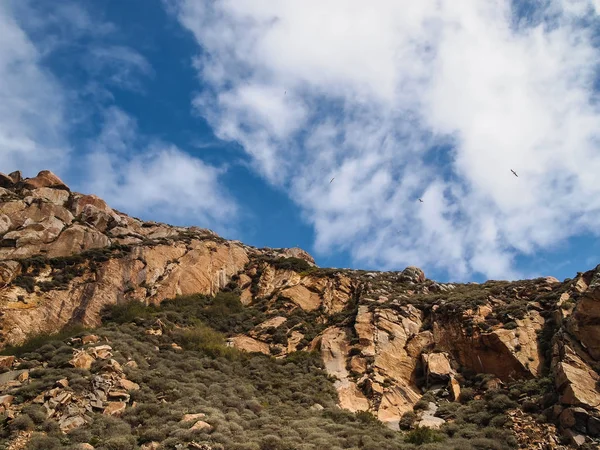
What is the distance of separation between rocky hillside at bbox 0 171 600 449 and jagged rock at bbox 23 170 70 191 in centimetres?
19

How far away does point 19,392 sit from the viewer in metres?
20.0

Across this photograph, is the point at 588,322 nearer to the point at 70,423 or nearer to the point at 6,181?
the point at 70,423

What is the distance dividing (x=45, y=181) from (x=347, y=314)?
35.4 metres

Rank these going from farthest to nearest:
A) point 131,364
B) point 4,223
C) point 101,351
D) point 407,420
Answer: point 4,223, point 407,420, point 131,364, point 101,351

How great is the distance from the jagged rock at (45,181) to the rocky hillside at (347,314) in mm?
189

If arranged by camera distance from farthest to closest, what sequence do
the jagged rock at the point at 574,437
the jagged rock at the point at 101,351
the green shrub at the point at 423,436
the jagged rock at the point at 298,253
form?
1. the jagged rock at the point at 298,253
2. the jagged rock at the point at 101,351
3. the green shrub at the point at 423,436
4. the jagged rock at the point at 574,437

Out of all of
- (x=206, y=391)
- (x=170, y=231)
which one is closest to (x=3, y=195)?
(x=170, y=231)

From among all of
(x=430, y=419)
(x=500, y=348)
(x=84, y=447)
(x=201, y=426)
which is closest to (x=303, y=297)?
(x=500, y=348)

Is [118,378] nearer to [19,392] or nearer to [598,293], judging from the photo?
[19,392]

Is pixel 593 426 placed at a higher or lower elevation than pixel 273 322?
lower

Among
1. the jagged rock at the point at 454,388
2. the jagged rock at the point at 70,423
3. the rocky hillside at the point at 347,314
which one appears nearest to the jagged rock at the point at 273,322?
the rocky hillside at the point at 347,314

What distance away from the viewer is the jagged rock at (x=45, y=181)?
49.3 metres

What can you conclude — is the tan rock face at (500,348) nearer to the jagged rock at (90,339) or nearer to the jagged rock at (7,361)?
the jagged rock at (90,339)

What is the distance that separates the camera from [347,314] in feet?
134
